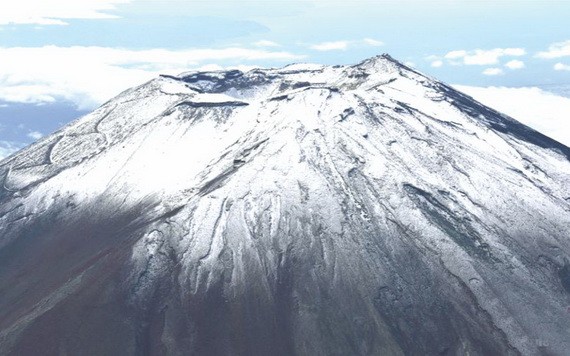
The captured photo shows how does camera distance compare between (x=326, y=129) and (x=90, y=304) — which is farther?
(x=326, y=129)

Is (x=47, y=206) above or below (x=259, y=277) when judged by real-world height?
below

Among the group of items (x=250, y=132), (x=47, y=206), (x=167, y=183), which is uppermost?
(x=250, y=132)

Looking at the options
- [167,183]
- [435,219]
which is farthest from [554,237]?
[167,183]

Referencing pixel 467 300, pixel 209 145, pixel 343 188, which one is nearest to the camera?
pixel 467 300

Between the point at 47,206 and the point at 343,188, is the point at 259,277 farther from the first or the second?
the point at 47,206

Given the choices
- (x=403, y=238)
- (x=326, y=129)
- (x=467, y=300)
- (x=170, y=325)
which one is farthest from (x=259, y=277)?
(x=326, y=129)

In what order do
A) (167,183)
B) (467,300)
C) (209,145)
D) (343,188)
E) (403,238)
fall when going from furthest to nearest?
(209,145), (167,183), (343,188), (403,238), (467,300)
